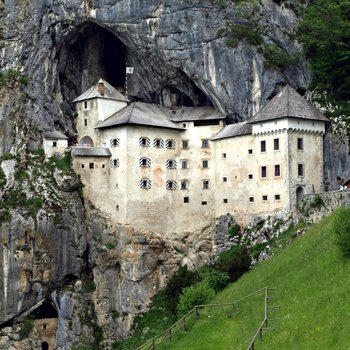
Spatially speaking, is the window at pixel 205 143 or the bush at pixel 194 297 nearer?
the bush at pixel 194 297

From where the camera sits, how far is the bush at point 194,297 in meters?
73.9

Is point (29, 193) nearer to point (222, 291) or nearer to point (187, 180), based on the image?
point (187, 180)

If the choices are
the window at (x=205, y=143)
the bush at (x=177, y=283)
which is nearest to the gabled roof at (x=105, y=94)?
the window at (x=205, y=143)

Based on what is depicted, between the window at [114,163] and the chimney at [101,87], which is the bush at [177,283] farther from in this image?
the chimney at [101,87]

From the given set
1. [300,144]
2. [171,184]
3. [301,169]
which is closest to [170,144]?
[171,184]

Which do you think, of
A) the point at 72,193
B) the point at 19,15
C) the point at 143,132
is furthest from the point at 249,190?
the point at 19,15

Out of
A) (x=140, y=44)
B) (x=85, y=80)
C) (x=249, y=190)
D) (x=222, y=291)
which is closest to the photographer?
(x=222, y=291)

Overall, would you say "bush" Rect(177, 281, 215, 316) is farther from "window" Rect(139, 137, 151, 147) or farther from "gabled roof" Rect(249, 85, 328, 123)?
"window" Rect(139, 137, 151, 147)

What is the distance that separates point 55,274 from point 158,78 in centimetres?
2461

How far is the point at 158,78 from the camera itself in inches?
3743

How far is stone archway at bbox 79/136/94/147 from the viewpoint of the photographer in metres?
92.8

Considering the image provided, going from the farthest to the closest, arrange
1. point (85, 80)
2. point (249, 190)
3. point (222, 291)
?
point (85, 80) → point (249, 190) → point (222, 291)

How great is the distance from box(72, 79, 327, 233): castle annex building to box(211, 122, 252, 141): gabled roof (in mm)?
103

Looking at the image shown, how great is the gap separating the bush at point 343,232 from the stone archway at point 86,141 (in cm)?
3780
